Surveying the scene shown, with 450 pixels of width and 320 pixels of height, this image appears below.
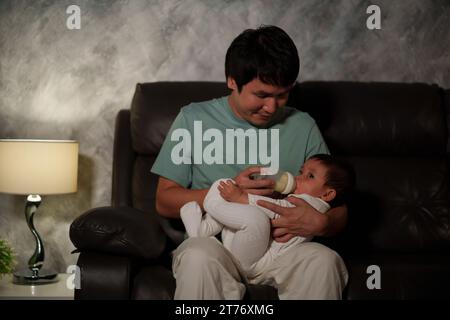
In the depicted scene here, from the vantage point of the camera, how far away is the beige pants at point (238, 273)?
1536 mm

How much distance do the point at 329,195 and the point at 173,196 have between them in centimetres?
45

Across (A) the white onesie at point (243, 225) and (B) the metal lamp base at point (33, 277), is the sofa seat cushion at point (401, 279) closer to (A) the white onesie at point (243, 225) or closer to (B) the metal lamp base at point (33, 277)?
(A) the white onesie at point (243, 225)

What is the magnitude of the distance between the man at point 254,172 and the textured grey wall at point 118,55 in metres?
0.65

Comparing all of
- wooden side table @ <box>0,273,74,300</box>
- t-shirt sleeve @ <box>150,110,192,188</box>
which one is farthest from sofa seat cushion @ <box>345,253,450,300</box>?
wooden side table @ <box>0,273,74,300</box>

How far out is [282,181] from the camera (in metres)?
1.74

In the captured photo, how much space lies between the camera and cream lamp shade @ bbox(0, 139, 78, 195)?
2.24 meters

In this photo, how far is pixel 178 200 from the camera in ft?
6.10

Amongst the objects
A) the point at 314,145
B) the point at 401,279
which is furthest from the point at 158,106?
the point at 401,279

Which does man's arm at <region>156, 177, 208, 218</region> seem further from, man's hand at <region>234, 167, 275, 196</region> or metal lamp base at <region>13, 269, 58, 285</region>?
metal lamp base at <region>13, 269, 58, 285</region>

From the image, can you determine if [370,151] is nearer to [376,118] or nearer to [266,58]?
[376,118]

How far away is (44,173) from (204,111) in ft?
2.16

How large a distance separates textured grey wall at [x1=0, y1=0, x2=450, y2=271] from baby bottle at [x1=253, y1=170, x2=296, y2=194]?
0.93 metres
